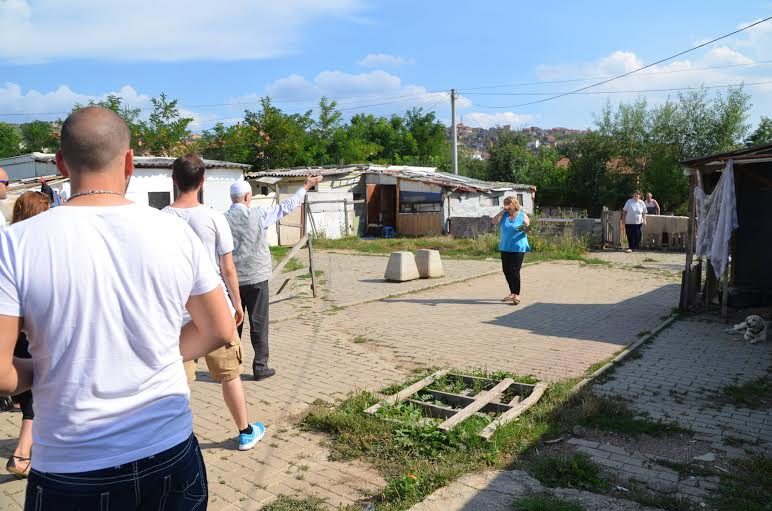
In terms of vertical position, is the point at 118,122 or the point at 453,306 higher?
the point at 118,122

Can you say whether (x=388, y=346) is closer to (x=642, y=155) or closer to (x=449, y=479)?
(x=449, y=479)

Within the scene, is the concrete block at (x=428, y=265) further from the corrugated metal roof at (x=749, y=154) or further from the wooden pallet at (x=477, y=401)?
the wooden pallet at (x=477, y=401)

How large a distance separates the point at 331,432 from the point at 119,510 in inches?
122

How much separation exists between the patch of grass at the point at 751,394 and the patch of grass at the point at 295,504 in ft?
12.6

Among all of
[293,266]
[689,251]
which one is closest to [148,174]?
[293,266]

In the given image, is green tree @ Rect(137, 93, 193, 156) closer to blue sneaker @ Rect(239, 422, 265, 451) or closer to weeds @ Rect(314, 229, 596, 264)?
weeds @ Rect(314, 229, 596, 264)

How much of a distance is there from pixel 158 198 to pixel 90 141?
19.5 metres

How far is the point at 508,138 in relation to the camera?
3938cm

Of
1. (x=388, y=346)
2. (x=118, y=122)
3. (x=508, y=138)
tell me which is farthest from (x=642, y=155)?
(x=118, y=122)

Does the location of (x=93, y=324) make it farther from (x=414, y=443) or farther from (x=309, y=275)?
(x=309, y=275)

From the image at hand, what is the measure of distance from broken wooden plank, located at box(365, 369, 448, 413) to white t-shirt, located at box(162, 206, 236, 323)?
158 cm

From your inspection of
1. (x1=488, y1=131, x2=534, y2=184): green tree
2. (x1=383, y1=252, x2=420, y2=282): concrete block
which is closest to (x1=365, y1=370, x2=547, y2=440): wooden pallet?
(x1=383, y1=252, x2=420, y2=282): concrete block

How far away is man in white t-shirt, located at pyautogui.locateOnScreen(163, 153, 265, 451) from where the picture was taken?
14.2 ft

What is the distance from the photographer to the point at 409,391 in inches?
219
